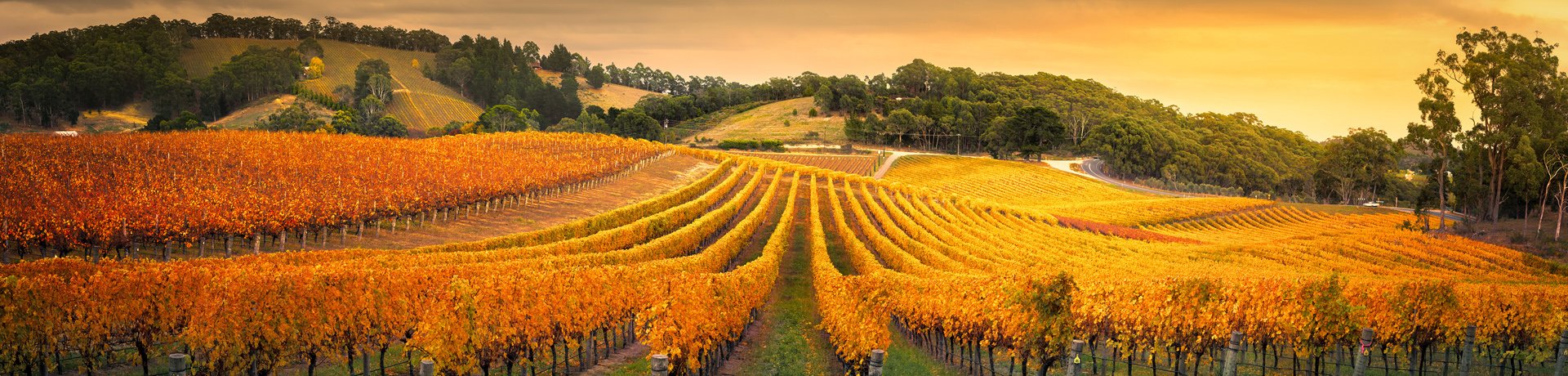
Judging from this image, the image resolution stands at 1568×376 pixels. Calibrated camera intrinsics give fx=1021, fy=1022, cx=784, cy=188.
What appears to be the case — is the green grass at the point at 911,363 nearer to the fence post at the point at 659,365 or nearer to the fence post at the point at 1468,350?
the fence post at the point at 1468,350

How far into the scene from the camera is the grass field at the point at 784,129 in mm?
173250

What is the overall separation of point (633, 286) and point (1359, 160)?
123 meters

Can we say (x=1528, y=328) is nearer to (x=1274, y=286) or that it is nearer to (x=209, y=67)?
(x=1274, y=286)

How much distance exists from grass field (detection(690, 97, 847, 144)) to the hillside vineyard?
103098mm

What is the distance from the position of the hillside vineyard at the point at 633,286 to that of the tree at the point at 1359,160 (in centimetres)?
6398

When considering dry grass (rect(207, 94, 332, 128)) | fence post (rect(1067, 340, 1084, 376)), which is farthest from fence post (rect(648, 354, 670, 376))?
dry grass (rect(207, 94, 332, 128))

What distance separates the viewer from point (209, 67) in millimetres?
189500

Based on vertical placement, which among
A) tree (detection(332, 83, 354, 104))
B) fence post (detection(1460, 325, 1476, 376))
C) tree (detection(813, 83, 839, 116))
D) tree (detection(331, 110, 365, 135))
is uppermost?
tree (detection(813, 83, 839, 116))

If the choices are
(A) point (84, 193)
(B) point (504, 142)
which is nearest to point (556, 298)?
(A) point (84, 193)

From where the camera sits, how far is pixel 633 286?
29922mm

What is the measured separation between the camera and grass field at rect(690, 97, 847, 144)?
17325 cm

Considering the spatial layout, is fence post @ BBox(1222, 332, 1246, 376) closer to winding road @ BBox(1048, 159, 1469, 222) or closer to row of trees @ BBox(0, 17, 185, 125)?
winding road @ BBox(1048, 159, 1469, 222)

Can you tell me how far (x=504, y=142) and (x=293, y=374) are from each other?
74595 mm

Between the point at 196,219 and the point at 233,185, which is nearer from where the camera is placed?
the point at 196,219
